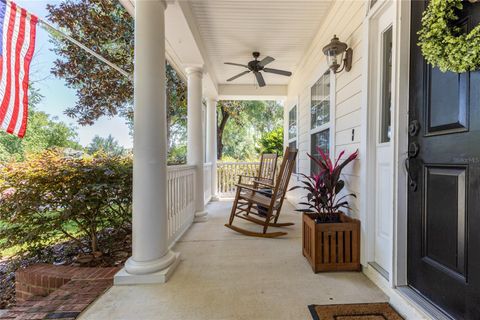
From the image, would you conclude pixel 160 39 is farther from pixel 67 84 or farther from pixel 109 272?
pixel 67 84

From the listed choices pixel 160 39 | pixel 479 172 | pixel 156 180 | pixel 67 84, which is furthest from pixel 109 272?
pixel 67 84

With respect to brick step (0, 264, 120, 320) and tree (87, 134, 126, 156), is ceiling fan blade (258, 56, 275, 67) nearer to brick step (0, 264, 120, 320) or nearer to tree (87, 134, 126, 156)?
tree (87, 134, 126, 156)

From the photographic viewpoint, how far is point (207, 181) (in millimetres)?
5156

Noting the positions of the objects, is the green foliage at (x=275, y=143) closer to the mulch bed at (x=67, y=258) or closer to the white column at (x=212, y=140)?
the white column at (x=212, y=140)

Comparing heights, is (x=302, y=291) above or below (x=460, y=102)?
below

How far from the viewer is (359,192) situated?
2020 millimetres

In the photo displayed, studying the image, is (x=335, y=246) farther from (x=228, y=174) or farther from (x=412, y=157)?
(x=228, y=174)

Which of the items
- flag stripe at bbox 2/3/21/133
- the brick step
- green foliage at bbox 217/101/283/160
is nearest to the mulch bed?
the brick step

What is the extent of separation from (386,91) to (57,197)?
304 cm

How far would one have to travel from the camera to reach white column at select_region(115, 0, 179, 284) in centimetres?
182

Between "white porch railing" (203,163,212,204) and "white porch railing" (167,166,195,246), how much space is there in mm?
1308

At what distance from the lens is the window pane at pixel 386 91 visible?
179 cm

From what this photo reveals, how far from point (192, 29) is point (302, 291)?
2.93 metres

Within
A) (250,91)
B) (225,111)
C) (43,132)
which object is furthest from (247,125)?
(43,132)
